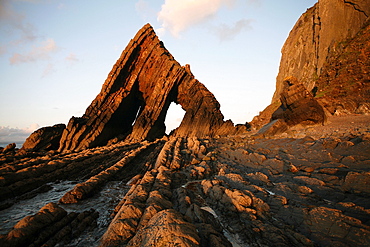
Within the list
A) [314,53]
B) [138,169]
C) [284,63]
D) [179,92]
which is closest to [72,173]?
[138,169]

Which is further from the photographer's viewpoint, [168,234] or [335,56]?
[335,56]

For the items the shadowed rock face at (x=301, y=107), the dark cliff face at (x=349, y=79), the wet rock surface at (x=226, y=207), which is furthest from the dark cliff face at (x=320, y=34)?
the wet rock surface at (x=226, y=207)

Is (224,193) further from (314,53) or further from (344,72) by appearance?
(314,53)

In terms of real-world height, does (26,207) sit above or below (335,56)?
below

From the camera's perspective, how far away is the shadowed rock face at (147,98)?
2898 cm

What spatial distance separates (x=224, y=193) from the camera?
695 centimetres

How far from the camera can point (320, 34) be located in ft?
137

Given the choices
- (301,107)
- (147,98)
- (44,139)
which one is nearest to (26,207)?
(44,139)

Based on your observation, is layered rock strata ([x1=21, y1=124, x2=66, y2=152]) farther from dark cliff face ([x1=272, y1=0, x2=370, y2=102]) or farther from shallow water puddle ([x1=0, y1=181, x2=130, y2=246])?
dark cliff face ([x1=272, y1=0, x2=370, y2=102])

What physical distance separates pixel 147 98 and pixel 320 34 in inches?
1664

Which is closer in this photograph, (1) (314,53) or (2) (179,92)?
(2) (179,92)

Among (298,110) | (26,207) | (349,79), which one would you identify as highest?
(349,79)

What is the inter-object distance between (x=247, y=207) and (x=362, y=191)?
357cm

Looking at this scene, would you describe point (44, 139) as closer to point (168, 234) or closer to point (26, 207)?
point (26, 207)
